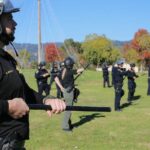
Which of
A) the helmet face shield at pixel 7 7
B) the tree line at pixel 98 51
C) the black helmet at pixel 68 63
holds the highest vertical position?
the helmet face shield at pixel 7 7

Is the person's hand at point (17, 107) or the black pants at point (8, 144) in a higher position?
the person's hand at point (17, 107)

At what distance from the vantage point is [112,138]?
11594 millimetres

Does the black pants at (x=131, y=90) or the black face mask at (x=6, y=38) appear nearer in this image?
the black face mask at (x=6, y=38)

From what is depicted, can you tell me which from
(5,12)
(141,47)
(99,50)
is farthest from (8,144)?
(99,50)

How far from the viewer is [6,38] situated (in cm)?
396

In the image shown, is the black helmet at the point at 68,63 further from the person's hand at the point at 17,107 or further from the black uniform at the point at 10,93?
the person's hand at the point at 17,107

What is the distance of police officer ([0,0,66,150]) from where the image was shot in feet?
12.4

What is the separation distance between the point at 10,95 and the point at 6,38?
0.46 meters

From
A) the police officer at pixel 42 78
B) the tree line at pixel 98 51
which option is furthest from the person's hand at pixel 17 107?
the tree line at pixel 98 51

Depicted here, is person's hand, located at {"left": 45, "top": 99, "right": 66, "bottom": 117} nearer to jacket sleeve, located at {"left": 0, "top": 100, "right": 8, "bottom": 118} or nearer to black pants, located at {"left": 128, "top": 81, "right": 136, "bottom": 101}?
jacket sleeve, located at {"left": 0, "top": 100, "right": 8, "bottom": 118}

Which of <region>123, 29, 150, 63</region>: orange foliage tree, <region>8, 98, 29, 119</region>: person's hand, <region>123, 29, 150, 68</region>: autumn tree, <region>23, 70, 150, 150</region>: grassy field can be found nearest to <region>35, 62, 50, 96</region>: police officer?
<region>23, 70, 150, 150</region>: grassy field

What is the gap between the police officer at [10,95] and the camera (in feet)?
12.4

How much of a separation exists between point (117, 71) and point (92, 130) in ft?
21.6

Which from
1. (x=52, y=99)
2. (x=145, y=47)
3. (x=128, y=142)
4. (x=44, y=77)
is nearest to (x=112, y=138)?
(x=128, y=142)
